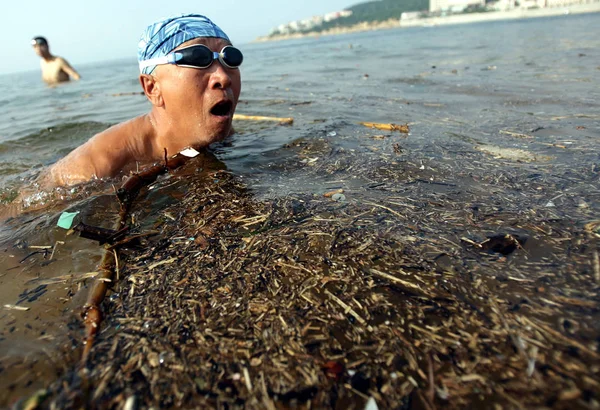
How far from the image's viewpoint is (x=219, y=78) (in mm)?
3889

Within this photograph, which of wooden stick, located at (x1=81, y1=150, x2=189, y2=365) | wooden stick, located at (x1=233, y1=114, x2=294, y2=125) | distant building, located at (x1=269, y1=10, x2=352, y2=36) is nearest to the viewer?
wooden stick, located at (x1=81, y1=150, x2=189, y2=365)

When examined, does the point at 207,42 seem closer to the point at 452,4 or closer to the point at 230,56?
the point at 230,56

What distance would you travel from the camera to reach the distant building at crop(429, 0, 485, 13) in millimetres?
124062

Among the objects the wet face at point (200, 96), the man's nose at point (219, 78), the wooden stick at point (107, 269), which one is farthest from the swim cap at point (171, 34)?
the wooden stick at point (107, 269)

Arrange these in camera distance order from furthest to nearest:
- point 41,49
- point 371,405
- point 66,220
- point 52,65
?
point 52,65, point 41,49, point 66,220, point 371,405

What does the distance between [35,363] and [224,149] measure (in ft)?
12.8

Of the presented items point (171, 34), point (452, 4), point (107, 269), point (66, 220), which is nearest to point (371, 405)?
point (107, 269)

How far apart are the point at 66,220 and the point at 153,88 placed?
76.8 inches

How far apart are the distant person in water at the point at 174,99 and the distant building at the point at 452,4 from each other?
467ft

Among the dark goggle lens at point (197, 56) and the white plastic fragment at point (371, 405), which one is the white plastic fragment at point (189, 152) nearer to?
the dark goggle lens at point (197, 56)

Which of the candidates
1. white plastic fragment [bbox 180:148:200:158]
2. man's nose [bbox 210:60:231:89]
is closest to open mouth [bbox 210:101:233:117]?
man's nose [bbox 210:60:231:89]

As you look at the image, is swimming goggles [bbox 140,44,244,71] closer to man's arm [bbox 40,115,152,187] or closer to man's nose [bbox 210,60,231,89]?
man's nose [bbox 210,60,231,89]

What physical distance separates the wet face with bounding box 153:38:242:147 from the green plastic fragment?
161 centimetres

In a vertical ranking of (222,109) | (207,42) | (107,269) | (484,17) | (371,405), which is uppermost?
(484,17)
